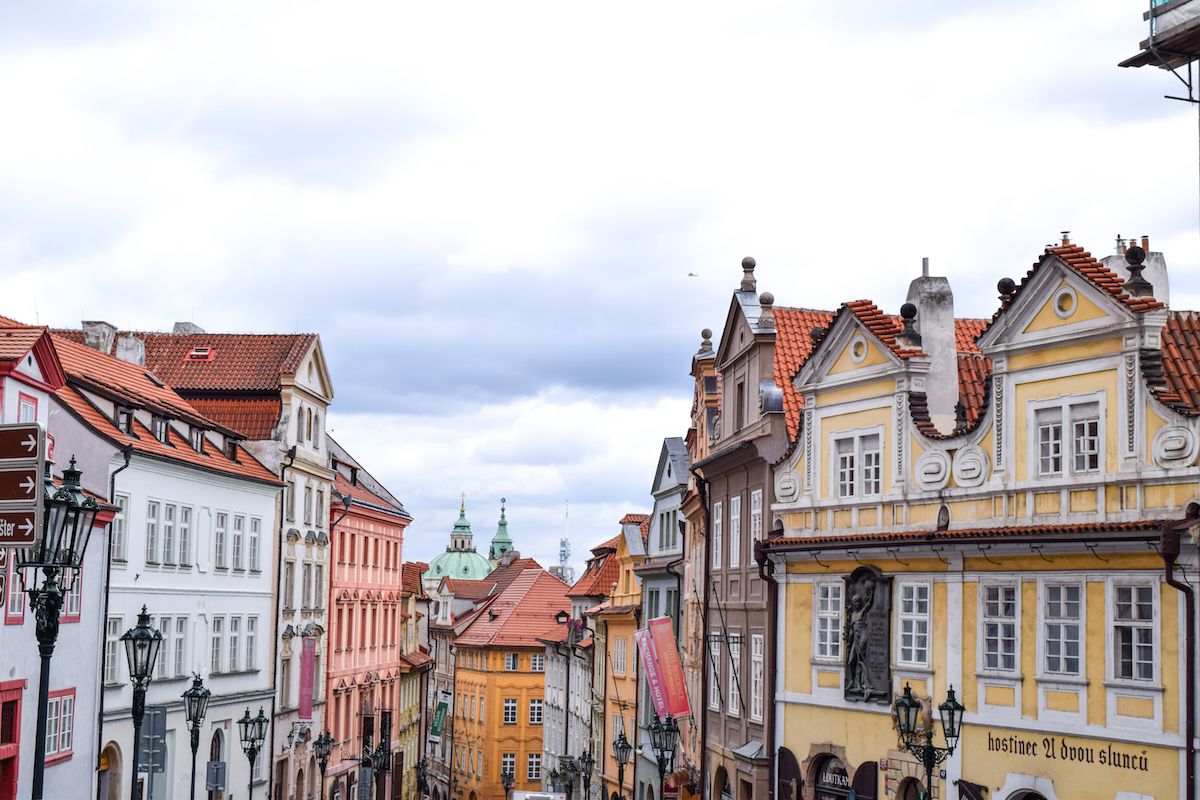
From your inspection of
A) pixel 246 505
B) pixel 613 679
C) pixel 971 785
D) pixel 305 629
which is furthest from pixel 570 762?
pixel 971 785

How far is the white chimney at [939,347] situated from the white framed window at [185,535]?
79.5ft

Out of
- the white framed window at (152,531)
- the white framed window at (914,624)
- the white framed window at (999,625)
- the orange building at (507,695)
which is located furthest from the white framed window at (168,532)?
the orange building at (507,695)

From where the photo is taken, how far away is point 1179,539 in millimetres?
23406

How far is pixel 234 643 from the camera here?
5250 cm

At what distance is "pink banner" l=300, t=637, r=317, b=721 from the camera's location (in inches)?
2349

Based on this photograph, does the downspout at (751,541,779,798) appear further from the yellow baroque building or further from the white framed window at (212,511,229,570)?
the white framed window at (212,511,229,570)

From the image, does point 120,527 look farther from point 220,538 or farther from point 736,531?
point 736,531

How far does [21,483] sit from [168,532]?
30.0 metres

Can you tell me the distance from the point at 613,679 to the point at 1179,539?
41029mm

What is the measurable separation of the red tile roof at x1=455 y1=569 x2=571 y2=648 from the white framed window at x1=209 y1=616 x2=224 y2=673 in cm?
4978

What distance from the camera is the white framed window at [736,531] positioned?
127 ft

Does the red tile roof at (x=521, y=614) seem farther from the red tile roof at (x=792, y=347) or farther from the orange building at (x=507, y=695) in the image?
the red tile roof at (x=792, y=347)

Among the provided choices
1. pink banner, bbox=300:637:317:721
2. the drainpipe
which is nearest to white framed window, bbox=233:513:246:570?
pink banner, bbox=300:637:317:721

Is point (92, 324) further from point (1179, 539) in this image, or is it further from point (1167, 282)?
point (1179, 539)
